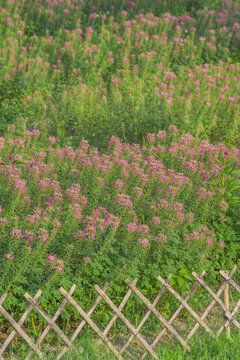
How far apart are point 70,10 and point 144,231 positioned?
9.96 m

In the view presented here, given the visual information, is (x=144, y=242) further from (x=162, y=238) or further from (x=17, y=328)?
(x=17, y=328)

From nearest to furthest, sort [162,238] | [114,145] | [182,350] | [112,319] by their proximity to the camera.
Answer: [112,319], [182,350], [162,238], [114,145]

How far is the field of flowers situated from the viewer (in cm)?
509

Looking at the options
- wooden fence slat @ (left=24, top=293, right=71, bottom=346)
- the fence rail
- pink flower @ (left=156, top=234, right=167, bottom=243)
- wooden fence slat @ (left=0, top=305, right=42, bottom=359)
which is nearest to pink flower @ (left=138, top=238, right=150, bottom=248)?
pink flower @ (left=156, top=234, right=167, bottom=243)

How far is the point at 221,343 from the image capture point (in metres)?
4.75

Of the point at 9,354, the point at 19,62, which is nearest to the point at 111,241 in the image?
the point at 9,354

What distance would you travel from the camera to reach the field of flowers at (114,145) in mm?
5086

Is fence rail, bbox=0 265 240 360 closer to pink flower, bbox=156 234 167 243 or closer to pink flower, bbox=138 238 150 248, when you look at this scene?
pink flower, bbox=138 238 150 248

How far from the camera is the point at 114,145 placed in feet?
23.4

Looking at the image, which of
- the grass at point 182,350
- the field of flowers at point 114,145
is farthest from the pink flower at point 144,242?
the grass at point 182,350

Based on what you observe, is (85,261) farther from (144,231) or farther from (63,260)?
(144,231)

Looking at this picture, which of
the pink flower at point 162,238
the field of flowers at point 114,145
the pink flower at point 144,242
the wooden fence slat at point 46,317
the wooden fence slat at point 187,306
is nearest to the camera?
the wooden fence slat at point 46,317

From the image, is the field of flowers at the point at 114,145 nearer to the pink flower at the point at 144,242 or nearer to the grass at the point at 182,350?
the pink flower at the point at 144,242

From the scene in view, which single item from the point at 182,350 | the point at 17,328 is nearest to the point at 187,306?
the point at 182,350
